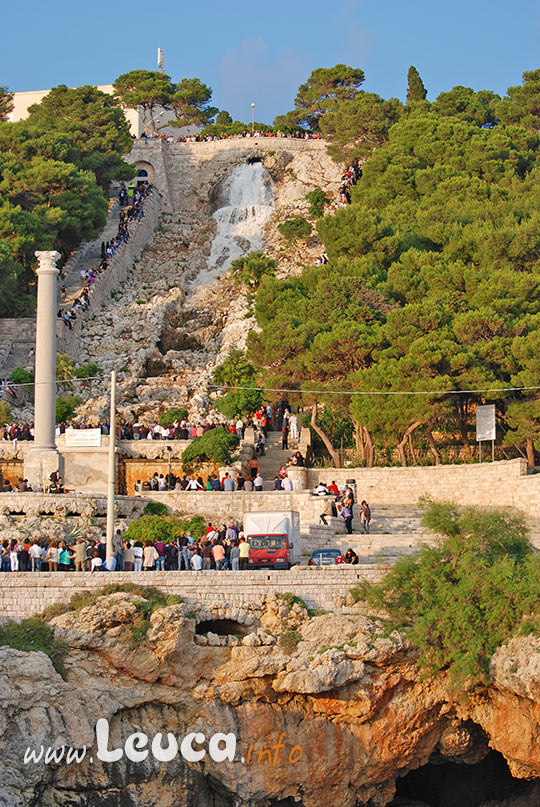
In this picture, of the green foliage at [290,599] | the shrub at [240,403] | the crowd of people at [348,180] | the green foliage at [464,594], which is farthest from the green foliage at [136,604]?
the crowd of people at [348,180]

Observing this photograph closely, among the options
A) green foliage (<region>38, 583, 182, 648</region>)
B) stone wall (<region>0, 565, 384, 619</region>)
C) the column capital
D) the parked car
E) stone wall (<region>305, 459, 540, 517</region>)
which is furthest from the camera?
the column capital

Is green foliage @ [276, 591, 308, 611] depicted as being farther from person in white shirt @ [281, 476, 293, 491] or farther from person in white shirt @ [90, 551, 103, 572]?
person in white shirt @ [281, 476, 293, 491]

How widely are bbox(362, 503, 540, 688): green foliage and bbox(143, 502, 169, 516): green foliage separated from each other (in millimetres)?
9159

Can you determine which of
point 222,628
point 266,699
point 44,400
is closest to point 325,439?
point 44,400

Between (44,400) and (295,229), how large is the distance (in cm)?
3079

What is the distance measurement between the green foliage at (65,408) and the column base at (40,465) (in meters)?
7.61

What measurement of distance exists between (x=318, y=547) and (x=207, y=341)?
25024 mm

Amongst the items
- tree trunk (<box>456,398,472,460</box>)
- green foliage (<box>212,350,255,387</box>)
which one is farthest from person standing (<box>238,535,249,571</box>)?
Answer: green foliage (<box>212,350,255,387</box>)

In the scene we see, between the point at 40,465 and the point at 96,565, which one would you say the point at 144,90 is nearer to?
the point at 40,465

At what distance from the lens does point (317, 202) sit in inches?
2906

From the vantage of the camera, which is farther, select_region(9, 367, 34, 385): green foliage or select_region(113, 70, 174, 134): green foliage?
select_region(113, 70, 174, 134): green foliage

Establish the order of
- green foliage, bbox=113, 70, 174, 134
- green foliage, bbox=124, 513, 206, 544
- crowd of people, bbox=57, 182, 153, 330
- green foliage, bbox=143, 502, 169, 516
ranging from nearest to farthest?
1. green foliage, bbox=124, 513, 206, 544
2. green foliage, bbox=143, 502, 169, 516
3. crowd of people, bbox=57, 182, 153, 330
4. green foliage, bbox=113, 70, 174, 134

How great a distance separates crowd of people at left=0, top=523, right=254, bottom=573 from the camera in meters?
33.0

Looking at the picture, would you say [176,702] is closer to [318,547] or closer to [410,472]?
[318,547]
